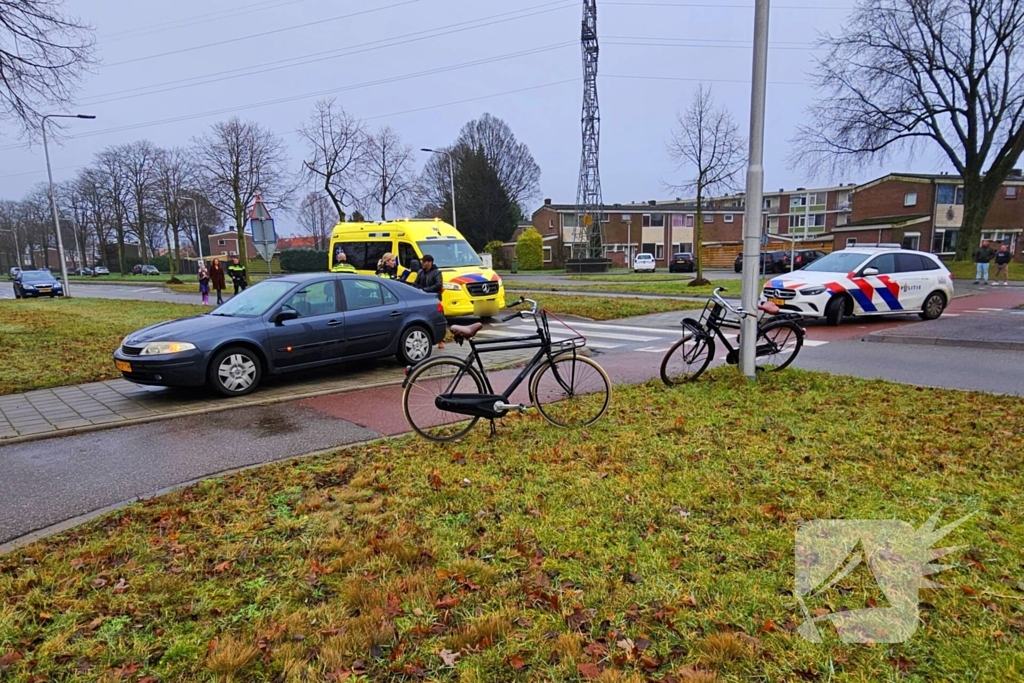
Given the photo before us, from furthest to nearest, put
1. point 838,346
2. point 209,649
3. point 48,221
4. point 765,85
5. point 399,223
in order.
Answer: point 48,221 < point 399,223 < point 838,346 < point 765,85 < point 209,649

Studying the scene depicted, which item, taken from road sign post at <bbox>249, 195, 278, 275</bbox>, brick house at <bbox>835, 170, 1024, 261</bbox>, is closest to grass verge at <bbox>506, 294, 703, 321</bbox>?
road sign post at <bbox>249, 195, 278, 275</bbox>

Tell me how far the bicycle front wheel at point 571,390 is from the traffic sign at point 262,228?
8833mm

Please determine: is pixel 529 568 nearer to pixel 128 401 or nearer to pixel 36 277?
pixel 128 401

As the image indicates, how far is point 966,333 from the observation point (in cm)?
1178

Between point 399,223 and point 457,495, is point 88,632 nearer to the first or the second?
point 457,495

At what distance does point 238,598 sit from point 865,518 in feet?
11.9

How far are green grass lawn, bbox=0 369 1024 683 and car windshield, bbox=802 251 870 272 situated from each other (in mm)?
9045

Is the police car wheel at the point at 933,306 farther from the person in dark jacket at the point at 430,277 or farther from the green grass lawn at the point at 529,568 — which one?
the person in dark jacket at the point at 430,277

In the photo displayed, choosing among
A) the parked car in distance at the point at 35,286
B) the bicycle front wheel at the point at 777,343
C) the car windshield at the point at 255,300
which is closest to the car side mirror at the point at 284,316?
the car windshield at the point at 255,300

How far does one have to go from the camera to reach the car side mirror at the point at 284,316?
310 inches

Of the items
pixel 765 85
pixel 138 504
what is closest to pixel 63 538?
pixel 138 504

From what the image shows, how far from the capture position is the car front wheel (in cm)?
738

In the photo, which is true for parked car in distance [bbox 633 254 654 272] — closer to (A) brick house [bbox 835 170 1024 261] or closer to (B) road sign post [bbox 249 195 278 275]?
(A) brick house [bbox 835 170 1024 261]

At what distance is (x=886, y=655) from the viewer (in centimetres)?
247
